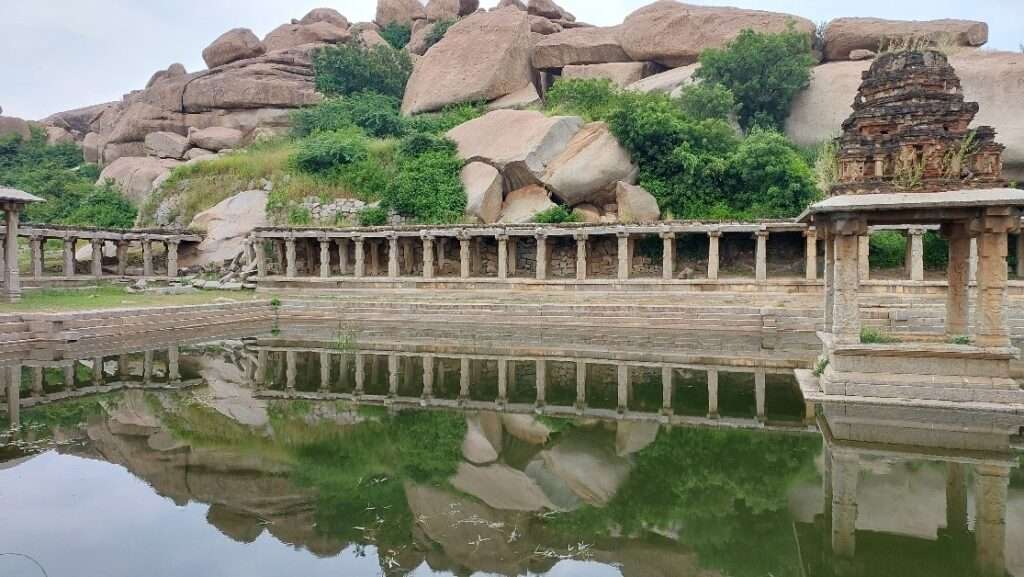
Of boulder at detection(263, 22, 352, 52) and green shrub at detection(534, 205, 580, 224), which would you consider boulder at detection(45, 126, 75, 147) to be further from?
green shrub at detection(534, 205, 580, 224)

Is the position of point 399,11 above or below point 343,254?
above

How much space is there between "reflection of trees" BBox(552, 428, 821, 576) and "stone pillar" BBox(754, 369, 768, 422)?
1.03 m

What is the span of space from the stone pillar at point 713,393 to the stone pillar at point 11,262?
1886 cm

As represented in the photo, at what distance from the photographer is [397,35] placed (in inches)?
1944

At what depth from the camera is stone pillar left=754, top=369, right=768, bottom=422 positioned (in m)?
9.74

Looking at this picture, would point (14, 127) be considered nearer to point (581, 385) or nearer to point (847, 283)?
point (581, 385)

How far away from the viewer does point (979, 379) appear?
30.8 ft

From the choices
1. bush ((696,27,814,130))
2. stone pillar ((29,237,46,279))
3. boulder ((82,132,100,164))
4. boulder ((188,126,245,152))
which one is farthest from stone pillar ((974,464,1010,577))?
boulder ((82,132,100,164))

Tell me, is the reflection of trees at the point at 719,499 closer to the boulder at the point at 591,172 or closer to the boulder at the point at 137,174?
the boulder at the point at 591,172

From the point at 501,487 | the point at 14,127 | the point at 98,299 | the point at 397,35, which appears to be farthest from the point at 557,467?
the point at 14,127

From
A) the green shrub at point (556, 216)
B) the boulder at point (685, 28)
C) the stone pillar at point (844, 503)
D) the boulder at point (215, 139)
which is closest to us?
the stone pillar at point (844, 503)

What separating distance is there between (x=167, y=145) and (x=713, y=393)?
3971 centimetres

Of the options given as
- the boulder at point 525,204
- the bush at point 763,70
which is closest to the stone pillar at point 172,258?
the boulder at point 525,204

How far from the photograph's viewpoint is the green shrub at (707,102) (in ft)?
99.0
